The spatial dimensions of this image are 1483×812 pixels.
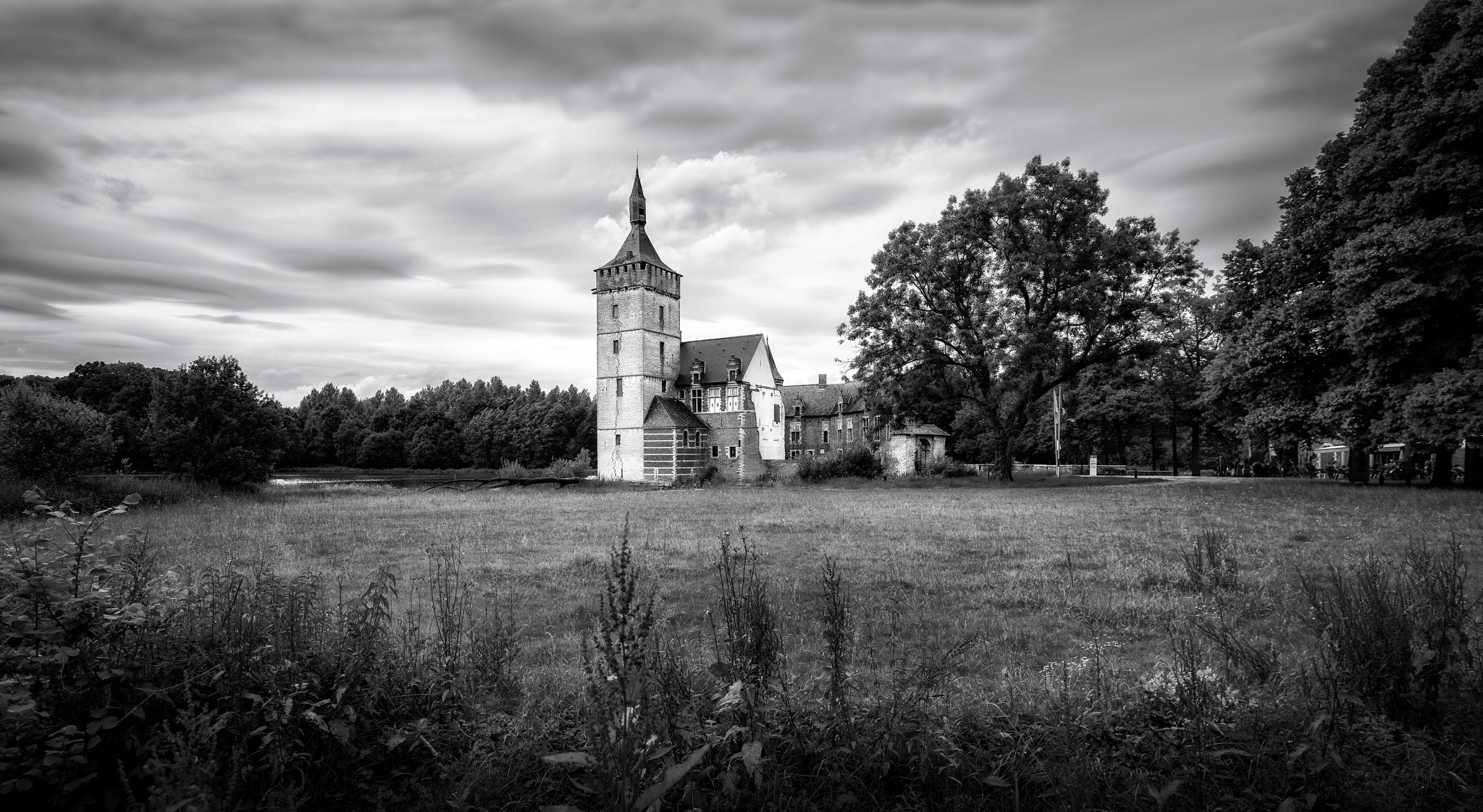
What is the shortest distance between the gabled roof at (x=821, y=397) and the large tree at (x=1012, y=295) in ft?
103

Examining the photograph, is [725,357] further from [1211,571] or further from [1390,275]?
[1211,571]

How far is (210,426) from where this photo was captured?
32.0 metres

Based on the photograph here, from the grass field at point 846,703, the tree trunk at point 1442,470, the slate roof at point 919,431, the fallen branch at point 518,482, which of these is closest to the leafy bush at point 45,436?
the fallen branch at point 518,482

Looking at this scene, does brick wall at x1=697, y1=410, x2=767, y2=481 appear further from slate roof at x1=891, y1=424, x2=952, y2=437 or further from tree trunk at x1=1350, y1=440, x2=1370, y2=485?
tree trunk at x1=1350, y1=440, x2=1370, y2=485

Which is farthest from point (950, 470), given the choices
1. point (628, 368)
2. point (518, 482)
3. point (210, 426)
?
point (210, 426)

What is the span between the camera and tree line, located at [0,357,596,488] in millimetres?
24703

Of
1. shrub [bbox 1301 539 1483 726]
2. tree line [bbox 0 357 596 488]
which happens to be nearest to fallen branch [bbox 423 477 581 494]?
tree line [bbox 0 357 596 488]

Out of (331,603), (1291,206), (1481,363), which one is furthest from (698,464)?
(331,603)

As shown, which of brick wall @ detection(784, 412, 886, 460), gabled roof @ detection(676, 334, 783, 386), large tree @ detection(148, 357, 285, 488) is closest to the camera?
large tree @ detection(148, 357, 285, 488)

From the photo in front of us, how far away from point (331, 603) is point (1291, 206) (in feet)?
108

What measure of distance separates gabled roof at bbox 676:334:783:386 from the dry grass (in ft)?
94.6

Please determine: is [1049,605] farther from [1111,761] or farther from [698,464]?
[698,464]

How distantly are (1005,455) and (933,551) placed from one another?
26.4 m

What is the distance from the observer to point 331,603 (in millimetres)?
8102
